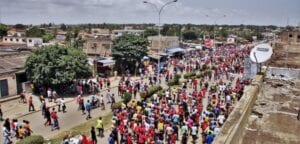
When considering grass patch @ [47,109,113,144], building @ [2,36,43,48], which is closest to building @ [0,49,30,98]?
grass patch @ [47,109,113,144]

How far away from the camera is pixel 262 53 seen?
46.4ft

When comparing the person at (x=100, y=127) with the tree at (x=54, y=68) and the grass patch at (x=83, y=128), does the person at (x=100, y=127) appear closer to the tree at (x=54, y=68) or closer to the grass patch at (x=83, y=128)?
the grass patch at (x=83, y=128)

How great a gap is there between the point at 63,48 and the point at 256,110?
73.6ft

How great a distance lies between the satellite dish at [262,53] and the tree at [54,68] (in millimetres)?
16807

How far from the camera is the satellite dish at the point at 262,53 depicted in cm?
1384

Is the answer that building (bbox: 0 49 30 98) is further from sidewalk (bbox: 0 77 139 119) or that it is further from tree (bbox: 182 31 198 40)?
tree (bbox: 182 31 198 40)

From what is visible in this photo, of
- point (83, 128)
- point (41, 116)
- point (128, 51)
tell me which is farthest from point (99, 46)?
point (83, 128)

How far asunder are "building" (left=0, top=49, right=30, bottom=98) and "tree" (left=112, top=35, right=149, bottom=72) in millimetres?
12270

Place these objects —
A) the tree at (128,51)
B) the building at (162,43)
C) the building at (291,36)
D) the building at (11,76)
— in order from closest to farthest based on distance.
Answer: the building at (11,76) → the tree at (128,51) → the building at (291,36) → the building at (162,43)

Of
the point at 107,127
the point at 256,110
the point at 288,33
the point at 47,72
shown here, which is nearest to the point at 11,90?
the point at 47,72

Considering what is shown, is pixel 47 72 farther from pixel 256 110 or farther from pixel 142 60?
pixel 256 110

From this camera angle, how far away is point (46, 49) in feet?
89.2

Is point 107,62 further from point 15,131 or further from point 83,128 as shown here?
point 15,131

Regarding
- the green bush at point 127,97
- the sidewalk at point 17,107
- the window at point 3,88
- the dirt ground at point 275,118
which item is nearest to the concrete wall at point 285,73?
the dirt ground at point 275,118
